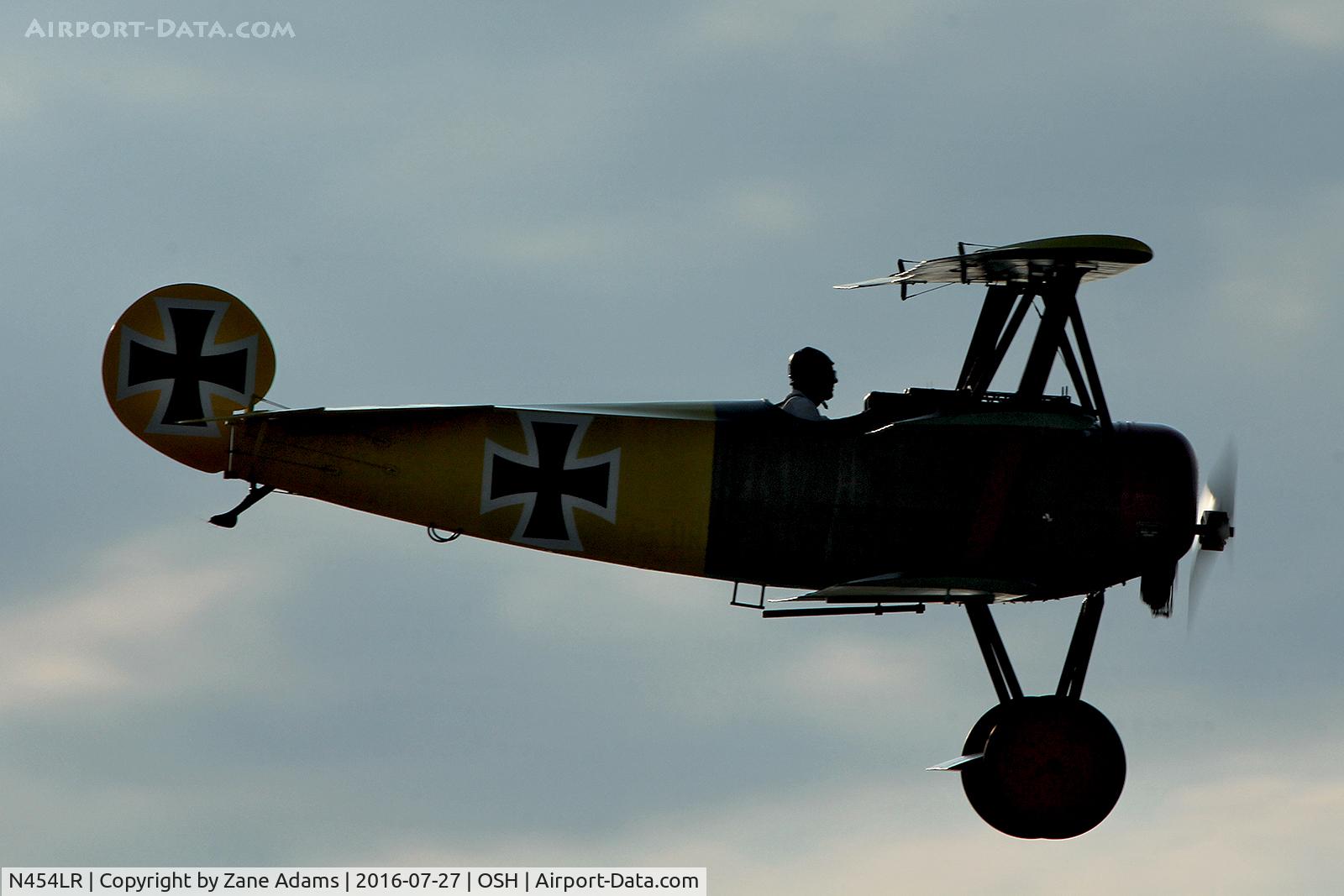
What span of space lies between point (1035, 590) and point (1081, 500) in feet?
2.53

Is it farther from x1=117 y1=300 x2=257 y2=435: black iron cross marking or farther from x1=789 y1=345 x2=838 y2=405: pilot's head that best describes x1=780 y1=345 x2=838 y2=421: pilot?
x1=117 y1=300 x2=257 y2=435: black iron cross marking

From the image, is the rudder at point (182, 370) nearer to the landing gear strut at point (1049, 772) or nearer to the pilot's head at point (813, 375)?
the pilot's head at point (813, 375)

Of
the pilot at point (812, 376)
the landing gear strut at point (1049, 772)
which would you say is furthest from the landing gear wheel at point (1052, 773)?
the pilot at point (812, 376)

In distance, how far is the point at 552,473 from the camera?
18.0 metres

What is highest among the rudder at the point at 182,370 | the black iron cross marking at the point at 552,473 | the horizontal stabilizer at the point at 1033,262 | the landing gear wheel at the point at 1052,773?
the horizontal stabilizer at the point at 1033,262

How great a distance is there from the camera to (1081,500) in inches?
706

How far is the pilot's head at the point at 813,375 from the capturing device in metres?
18.5

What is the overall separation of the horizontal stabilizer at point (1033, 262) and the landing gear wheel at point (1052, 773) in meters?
3.44

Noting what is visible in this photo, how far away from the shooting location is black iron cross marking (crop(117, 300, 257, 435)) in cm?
1783

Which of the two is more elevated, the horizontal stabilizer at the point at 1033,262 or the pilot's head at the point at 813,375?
the horizontal stabilizer at the point at 1033,262

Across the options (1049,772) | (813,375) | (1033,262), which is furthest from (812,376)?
(1049,772)

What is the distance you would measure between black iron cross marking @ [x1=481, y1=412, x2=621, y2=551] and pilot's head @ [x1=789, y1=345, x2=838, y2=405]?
1611 millimetres

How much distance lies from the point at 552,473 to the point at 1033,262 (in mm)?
4064

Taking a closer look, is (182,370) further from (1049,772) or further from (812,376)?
(1049,772)
